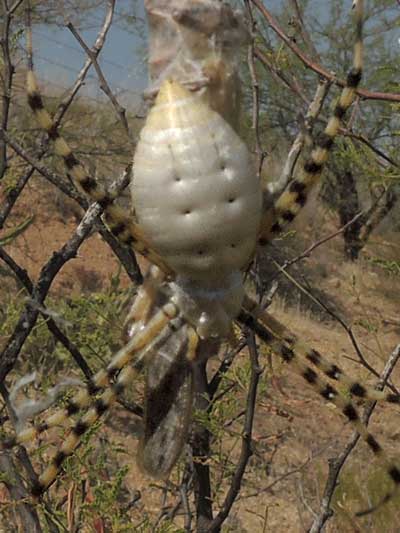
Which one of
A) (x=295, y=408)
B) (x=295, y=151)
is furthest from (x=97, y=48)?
(x=295, y=408)

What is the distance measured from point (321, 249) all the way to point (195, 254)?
17434mm

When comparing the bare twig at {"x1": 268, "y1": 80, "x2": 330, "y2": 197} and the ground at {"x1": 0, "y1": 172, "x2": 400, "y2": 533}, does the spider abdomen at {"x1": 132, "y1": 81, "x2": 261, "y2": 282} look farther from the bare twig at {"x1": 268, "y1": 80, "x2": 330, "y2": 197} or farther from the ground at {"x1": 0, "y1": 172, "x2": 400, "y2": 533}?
the ground at {"x1": 0, "y1": 172, "x2": 400, "y2": 533}

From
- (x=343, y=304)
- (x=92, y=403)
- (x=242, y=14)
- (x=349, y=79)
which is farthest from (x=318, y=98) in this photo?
(x=343, y=304)

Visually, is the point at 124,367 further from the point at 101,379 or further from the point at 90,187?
the point at 90,187

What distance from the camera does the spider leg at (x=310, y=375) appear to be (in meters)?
1.48

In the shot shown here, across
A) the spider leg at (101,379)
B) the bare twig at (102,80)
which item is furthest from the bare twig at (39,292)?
the spider leg at (101,379)

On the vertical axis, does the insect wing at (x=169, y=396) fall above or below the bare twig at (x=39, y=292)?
above

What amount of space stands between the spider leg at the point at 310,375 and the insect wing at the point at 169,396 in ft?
0.45

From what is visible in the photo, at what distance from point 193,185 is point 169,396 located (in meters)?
0.50

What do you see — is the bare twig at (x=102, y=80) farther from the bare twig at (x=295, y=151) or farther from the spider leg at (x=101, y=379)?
the spider leg at (x=101, y=379)

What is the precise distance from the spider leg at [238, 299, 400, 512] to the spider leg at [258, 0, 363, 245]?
0.52 feet

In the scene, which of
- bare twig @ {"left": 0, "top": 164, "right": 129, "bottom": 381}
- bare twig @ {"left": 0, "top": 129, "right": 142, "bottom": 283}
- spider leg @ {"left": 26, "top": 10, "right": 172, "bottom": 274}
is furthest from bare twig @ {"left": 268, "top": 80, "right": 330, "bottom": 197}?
bare twig @ {"left": 0, "top": 164, "right": 129, "bottom": 381}

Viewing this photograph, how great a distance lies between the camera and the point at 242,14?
1105 mm

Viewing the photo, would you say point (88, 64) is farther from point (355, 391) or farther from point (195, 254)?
point (195, 254)
